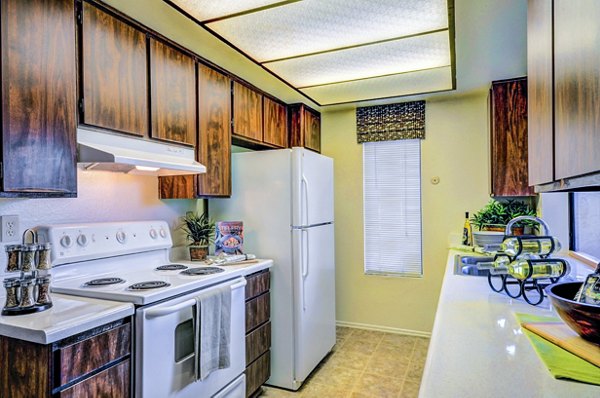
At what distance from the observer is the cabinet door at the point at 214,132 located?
242 centimetres

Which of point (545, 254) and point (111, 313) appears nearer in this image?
point (111, 313)

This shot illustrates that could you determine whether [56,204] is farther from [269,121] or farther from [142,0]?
[269,121]

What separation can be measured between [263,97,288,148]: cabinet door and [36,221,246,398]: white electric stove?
1.26 meters

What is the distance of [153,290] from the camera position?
168cm

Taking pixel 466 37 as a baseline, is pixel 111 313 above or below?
below

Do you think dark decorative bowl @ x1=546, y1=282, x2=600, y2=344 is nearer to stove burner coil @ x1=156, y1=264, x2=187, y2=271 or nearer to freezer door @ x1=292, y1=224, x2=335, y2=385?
freezer door @ x1=292, y1=224, x2=335, y2=385

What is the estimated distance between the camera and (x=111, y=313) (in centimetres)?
143

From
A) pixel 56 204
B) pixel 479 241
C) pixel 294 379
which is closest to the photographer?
pixel 56 204

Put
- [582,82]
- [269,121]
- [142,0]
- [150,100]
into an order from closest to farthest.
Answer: [582,82] < [142,0] < [150,100] < [269,121]

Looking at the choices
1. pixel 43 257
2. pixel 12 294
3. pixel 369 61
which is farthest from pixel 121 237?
pixel 369 61

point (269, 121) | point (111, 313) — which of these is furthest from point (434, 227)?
point (111, 313)

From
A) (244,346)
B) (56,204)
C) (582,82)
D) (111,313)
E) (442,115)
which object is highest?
(442,115)

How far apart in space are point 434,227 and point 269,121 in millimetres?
1896

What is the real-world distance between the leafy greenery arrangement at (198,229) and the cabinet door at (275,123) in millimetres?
905
